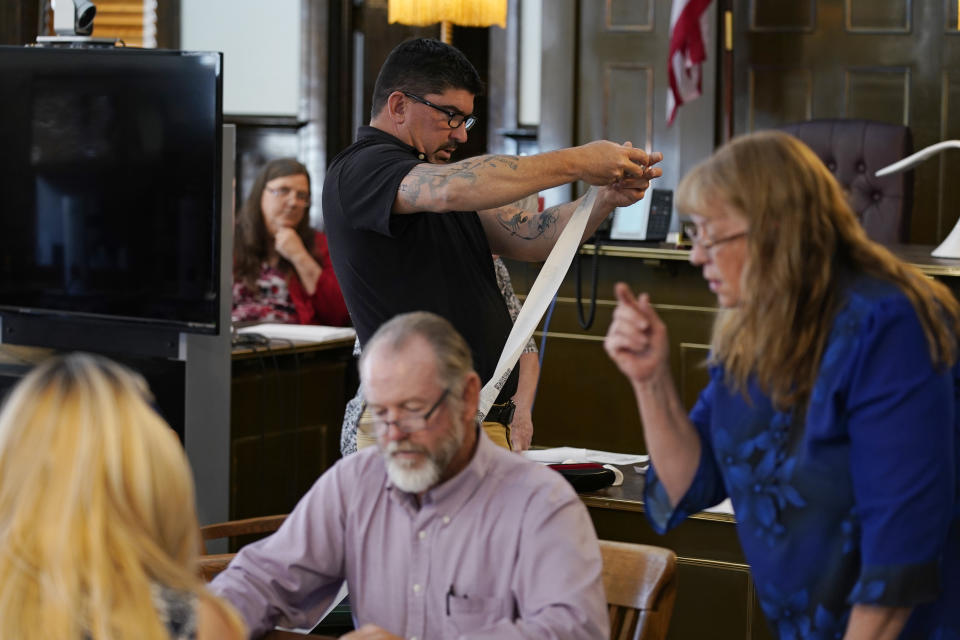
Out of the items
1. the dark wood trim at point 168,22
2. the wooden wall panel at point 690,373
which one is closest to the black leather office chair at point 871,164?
the wooden wall panel at point 690,373

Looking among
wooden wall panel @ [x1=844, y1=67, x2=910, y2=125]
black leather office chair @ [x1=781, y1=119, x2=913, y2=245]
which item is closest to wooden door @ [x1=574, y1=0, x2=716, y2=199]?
wooden wall panel @ [x1=844, y1=67, x2=910, y2=125]

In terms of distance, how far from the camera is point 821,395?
159 centimetres

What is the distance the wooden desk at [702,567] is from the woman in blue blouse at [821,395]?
0.97m

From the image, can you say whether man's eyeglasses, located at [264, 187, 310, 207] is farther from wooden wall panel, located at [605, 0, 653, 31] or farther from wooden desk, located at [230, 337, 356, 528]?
wooden wall panel, located at [605, 0, 653, 31]

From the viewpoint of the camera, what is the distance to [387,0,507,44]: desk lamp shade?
18.6ft

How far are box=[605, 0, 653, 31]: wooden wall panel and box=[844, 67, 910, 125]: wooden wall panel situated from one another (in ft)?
3.36

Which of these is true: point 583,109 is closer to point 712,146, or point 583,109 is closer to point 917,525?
point 712,146

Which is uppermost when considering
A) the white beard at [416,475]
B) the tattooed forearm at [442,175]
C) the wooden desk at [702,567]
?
the tattooed forearm at [442,175]

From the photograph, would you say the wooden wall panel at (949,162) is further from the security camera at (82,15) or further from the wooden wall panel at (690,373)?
the security camera at (82,15)

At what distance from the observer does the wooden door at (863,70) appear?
599 cm

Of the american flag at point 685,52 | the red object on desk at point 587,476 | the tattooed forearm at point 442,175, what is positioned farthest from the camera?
the american flag at point 685,52

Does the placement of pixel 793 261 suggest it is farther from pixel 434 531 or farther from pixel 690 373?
pixel 690 373

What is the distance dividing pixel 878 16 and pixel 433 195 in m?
4.38

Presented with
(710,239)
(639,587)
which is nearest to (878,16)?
(639,587)
